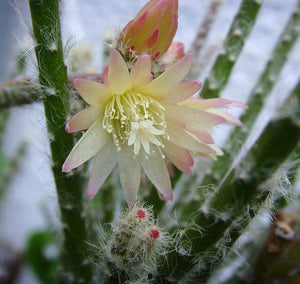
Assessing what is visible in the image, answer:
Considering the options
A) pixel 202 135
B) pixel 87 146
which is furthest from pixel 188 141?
pixel 87 146

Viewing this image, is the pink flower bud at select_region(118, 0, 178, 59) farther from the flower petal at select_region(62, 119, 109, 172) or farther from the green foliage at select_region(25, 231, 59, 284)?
the green foliage at select_region(25, 231, 59, 284)

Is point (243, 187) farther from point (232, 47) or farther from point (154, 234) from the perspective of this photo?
point (232, 47)

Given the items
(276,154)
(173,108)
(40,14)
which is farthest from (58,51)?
(276,154)

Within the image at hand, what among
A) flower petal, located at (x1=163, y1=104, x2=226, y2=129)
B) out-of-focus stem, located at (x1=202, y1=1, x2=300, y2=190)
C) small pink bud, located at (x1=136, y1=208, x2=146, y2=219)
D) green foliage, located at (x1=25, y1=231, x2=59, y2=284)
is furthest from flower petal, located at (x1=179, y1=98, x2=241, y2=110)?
green foliage, located at (x1=25, y1=231, x2=59, y2=284)

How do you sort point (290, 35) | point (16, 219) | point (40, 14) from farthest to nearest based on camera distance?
point (16, 219)
point (290, 35)
point (40, 14)

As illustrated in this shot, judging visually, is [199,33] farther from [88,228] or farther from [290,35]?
[88,228]

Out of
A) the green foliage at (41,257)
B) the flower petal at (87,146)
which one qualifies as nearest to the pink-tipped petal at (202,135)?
the flower petal at (87,146)

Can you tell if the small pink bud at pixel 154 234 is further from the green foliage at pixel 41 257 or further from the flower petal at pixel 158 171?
the green foliage at pixel 41 257
